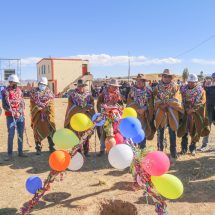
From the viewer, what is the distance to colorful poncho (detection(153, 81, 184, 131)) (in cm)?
709

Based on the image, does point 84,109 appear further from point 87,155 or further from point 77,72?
point 77,72

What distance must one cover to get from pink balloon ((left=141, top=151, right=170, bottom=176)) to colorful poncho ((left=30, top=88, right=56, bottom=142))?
4133 mm

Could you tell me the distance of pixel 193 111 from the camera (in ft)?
24.4

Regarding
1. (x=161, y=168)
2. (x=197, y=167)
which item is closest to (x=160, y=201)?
(x=161, y=168)

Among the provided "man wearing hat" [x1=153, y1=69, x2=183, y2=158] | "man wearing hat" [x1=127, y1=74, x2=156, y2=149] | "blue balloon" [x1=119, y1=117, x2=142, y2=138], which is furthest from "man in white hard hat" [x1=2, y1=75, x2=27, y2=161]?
"blue balloon" [x1=119, y1=117, x2=142, y2=138]

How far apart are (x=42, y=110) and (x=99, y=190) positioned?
9.32 ft

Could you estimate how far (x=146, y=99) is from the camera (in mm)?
7227

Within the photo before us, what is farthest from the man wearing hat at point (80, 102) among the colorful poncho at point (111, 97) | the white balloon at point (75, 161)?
the white balloon at point (75, 161)

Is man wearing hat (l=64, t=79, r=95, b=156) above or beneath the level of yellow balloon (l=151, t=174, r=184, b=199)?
above

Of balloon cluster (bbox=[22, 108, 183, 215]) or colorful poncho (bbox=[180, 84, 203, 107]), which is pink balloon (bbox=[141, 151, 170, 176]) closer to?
balloon cluster (bbox=[22, 108, 183, 215])

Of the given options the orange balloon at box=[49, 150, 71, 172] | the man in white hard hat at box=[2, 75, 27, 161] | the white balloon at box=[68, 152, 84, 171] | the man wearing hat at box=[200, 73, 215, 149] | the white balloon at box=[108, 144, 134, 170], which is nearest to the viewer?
the white balloon at box=[108, 144, 134, 170]

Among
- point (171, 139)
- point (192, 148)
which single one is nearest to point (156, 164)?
point (171, 139)

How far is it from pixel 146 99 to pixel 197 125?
1.39m

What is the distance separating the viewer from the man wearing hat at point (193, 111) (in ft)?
24.2
